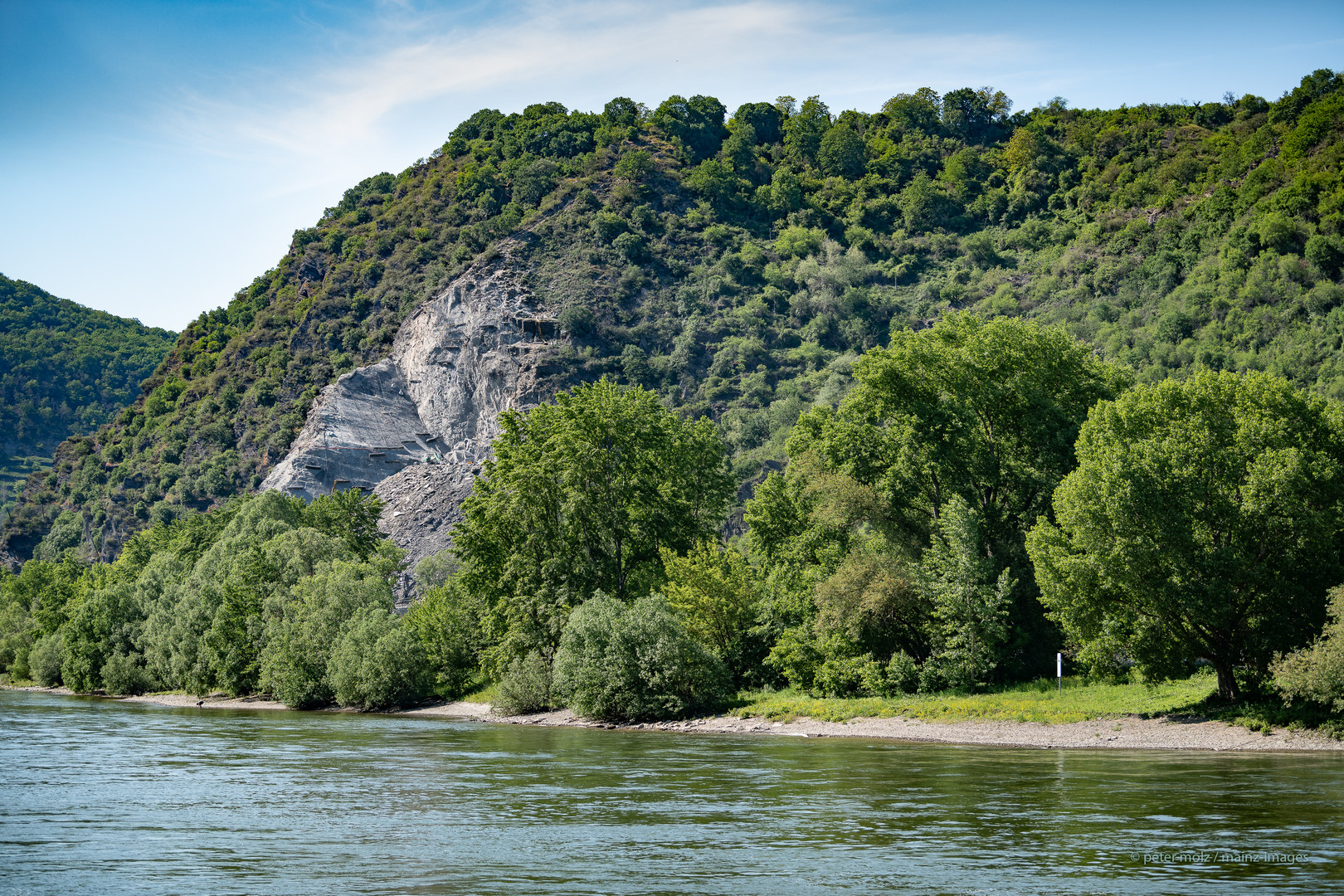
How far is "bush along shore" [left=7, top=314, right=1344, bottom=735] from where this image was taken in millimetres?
38812

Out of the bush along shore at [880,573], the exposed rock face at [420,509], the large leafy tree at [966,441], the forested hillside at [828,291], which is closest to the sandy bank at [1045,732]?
the bush along shore at [880,573]

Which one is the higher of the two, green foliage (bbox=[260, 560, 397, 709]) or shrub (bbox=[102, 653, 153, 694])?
green foliage (bbox=[260, 560, 397, 709])

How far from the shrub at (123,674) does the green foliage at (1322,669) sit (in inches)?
3068

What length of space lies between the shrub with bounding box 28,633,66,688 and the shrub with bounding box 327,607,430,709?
44.3 m

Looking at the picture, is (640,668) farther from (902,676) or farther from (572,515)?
(902,676)

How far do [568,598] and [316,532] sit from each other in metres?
30.4

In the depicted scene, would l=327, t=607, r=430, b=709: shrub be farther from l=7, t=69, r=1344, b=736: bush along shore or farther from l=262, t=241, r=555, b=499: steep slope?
l=262, t=241, r=555, b=499: steep slope

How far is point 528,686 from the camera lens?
60.9 m

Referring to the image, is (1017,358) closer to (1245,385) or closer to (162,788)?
(1245,385)

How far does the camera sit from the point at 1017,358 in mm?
54844

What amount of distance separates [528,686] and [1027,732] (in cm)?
2813

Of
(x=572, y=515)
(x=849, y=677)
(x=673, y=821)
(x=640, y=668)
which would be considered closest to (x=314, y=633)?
(x=572, y=515)

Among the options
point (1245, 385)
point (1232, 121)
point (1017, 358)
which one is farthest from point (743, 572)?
point (1232, 121)

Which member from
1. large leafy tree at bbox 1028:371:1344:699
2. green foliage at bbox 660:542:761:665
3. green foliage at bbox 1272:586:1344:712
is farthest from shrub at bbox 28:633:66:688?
green foliage at bbox 1272:586:1344:712
